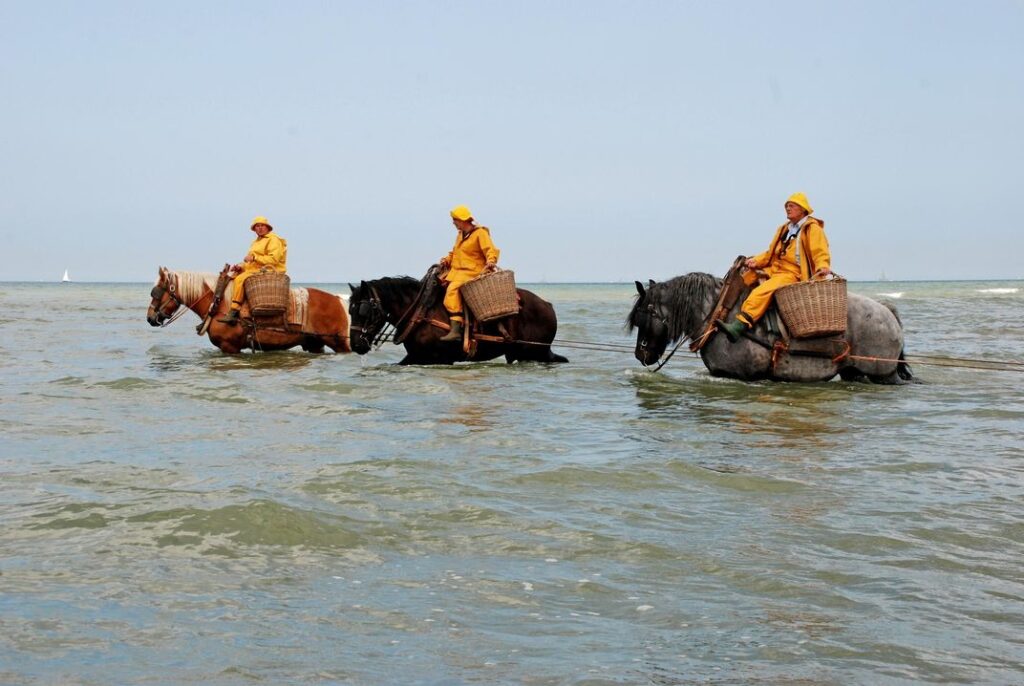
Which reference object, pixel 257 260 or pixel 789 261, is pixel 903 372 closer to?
pixel 789 261

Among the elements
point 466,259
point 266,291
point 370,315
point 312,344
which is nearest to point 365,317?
point 370,315

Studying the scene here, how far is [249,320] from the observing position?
14.4 metres

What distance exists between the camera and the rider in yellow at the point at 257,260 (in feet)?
47.2

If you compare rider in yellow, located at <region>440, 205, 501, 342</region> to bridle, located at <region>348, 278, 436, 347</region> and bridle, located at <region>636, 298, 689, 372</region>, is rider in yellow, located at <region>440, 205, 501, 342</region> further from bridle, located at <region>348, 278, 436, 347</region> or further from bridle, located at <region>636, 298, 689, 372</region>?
bridle, located at <region>636, 298, 689, 372</region>

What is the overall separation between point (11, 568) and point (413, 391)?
657cm

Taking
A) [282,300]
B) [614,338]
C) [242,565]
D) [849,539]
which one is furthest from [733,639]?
[614,338]

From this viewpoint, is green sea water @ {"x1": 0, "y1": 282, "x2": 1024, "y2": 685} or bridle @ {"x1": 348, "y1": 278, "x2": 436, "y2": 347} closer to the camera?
green sea water @ {"x1": 0, "y1": 282, "x2": 1024, "y2": 685}

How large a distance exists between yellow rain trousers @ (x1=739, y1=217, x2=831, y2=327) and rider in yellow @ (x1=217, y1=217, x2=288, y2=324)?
6.58 meters

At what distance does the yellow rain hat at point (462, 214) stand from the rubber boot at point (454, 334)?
1245mm

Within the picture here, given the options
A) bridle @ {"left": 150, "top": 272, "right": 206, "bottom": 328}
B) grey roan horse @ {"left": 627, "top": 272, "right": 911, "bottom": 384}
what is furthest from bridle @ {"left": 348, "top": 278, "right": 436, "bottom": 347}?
bridle @ {"left": 150, "top": 272, "right": 206, "bottom": 328}

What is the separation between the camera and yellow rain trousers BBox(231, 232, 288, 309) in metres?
14.4

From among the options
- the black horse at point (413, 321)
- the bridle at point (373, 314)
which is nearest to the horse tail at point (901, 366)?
the black horse at point (413, 321)

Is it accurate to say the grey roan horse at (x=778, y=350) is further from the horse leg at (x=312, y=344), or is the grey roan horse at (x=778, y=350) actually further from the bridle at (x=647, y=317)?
the horse leg at (x=312, y=344)

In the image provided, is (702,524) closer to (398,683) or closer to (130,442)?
(398,683)
